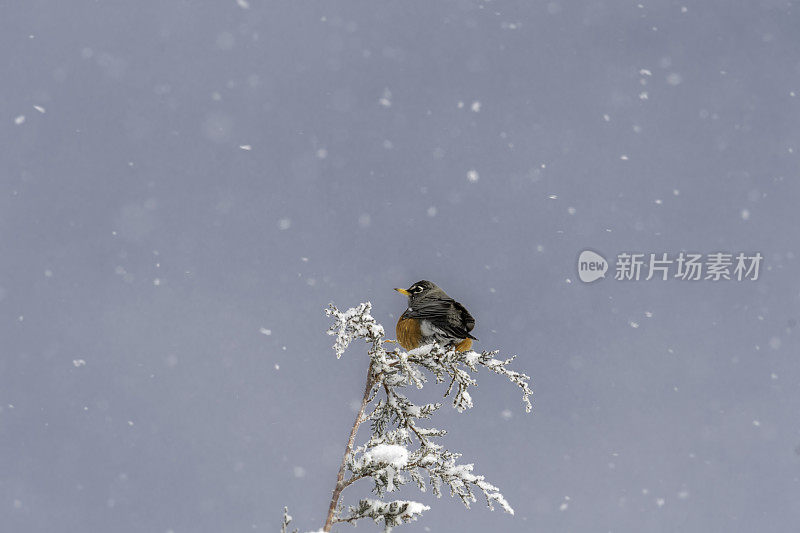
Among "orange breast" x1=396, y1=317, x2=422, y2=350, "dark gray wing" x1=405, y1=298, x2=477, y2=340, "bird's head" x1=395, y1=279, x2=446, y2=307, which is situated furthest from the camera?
"bird's head" x1=395, y1=279, x2=446, y2=307

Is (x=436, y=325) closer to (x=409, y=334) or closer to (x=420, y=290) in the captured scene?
(x=409, y=334)

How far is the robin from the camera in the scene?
672cm

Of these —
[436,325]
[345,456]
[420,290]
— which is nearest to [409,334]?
[436,325]

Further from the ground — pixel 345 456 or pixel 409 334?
pixel 409 334

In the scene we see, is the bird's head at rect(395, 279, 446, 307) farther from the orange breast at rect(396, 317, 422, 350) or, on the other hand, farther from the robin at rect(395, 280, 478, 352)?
the orange breast at rect(396, 317, 422, 350)

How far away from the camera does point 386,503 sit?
5.36 meters

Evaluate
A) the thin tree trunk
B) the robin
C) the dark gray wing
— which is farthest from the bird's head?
Result: the thin tree trunk

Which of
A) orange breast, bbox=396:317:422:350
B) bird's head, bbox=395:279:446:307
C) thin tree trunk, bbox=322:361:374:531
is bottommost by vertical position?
thin tree trunk, bbox=322:361:374:531

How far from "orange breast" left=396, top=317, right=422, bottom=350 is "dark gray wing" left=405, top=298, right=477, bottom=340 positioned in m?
0.08

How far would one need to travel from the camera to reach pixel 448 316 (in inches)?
266

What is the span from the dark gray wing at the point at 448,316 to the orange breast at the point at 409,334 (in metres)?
0.08

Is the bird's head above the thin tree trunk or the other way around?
above

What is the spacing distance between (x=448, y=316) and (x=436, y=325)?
0.14 metres

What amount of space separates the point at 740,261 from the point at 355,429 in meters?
11.2
